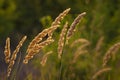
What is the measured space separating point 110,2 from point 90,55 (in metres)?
2.75

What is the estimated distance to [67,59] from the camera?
5168mm

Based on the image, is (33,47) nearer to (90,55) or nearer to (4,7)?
(90,55)

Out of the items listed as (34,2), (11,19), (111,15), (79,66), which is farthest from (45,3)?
(79,66)

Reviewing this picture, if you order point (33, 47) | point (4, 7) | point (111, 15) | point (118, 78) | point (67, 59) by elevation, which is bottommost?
point (33, 47)

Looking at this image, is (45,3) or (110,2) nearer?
(110,2)

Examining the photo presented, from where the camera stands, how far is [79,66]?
568cm

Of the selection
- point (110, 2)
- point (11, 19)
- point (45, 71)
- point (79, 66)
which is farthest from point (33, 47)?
point (11, 19)

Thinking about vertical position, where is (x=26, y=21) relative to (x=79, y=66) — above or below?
above

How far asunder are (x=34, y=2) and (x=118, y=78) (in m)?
5.75

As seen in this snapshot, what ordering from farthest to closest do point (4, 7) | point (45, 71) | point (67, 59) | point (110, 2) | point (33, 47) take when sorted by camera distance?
point (4, 7), point (110, 2), point (67, 59), point (45, 71), point (33, 47)

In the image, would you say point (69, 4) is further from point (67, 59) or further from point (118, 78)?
point (118, 78)

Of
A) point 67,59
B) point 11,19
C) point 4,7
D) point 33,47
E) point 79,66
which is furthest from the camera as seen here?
point 4,7

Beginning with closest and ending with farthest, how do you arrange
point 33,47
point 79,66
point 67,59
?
point 33,47 → point 67,59 → point 79,66

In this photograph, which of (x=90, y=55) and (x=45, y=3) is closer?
(x=90, y=55)
